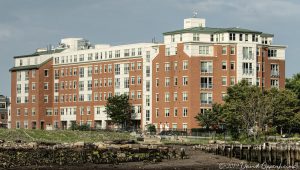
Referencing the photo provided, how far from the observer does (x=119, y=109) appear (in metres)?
149

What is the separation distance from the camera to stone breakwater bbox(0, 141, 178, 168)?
65.1m

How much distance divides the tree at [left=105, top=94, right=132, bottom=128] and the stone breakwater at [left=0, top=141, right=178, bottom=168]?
71753 mm

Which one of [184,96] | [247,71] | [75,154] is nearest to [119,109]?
[184,96]

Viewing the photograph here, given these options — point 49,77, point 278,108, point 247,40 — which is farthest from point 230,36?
point 49,77

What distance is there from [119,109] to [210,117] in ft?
79.3

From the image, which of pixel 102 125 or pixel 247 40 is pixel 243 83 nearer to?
pixel 247 40

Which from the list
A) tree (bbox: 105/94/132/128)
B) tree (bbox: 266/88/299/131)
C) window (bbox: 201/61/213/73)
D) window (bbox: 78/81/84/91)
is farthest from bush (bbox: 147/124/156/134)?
window (bbox: 78/81/84/91)

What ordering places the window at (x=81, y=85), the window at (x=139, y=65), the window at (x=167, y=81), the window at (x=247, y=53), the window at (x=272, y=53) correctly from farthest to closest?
the window at (x=81, y=85) < the window at (x=139, y=65) < the window at (x=272, y=53) < the window at (x=167, y=81) < the window at (x=247, y=53)

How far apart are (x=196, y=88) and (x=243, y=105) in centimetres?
3239

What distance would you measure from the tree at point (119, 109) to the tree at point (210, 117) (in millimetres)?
21579

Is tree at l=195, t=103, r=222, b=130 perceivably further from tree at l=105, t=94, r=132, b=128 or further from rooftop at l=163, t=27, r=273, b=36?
tree at l=105, t=94, r=132, b=128

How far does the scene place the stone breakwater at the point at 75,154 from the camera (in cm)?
6512

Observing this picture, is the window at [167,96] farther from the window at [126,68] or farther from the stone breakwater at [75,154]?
the stone breakwater at [75,154]

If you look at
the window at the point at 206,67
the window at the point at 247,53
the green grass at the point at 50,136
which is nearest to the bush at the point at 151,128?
the window at the point at 206,67
